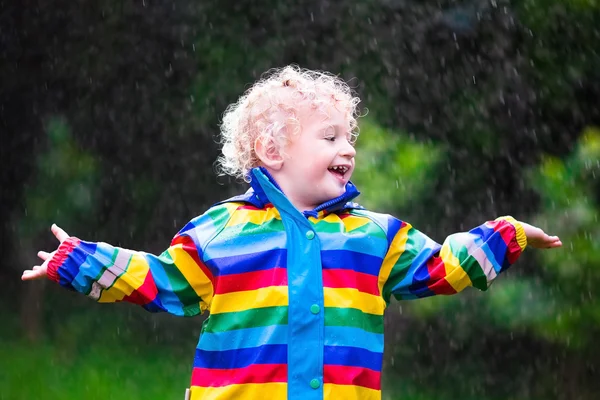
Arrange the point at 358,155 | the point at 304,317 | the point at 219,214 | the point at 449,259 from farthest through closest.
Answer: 1. the point at 358,155
2. the point at 219,214
3. the point at 449,259
4. the point at 304,317

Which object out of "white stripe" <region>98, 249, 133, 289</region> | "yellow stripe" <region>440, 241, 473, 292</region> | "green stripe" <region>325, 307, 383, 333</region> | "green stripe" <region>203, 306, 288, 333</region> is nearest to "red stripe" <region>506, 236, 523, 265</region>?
"yellow stripe" <region>440, 241, 473, 292</region>

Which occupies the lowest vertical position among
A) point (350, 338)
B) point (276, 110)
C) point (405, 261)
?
point (350, 338)

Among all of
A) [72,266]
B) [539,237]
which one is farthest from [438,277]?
[72,266]

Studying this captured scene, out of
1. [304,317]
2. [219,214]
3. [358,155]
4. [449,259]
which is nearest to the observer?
[304,317]

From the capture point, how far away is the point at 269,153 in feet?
8.71

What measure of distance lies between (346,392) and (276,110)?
0.78 meters

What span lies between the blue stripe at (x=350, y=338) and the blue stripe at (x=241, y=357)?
0.11m

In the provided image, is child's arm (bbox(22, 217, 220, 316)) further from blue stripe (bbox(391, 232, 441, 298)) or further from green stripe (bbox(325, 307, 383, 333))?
blue stripe (bbox(391, 232, 441, 298))

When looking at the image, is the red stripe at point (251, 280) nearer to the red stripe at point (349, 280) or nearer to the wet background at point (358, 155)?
the red stripe at point (349, 280)

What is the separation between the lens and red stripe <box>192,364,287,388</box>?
2377mm

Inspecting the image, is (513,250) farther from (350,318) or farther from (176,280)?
(176,280)

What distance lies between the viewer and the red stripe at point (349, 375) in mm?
2377

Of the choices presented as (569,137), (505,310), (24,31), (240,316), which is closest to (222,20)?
(24,31)

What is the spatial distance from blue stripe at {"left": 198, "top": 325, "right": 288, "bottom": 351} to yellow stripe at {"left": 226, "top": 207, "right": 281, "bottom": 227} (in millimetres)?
283
